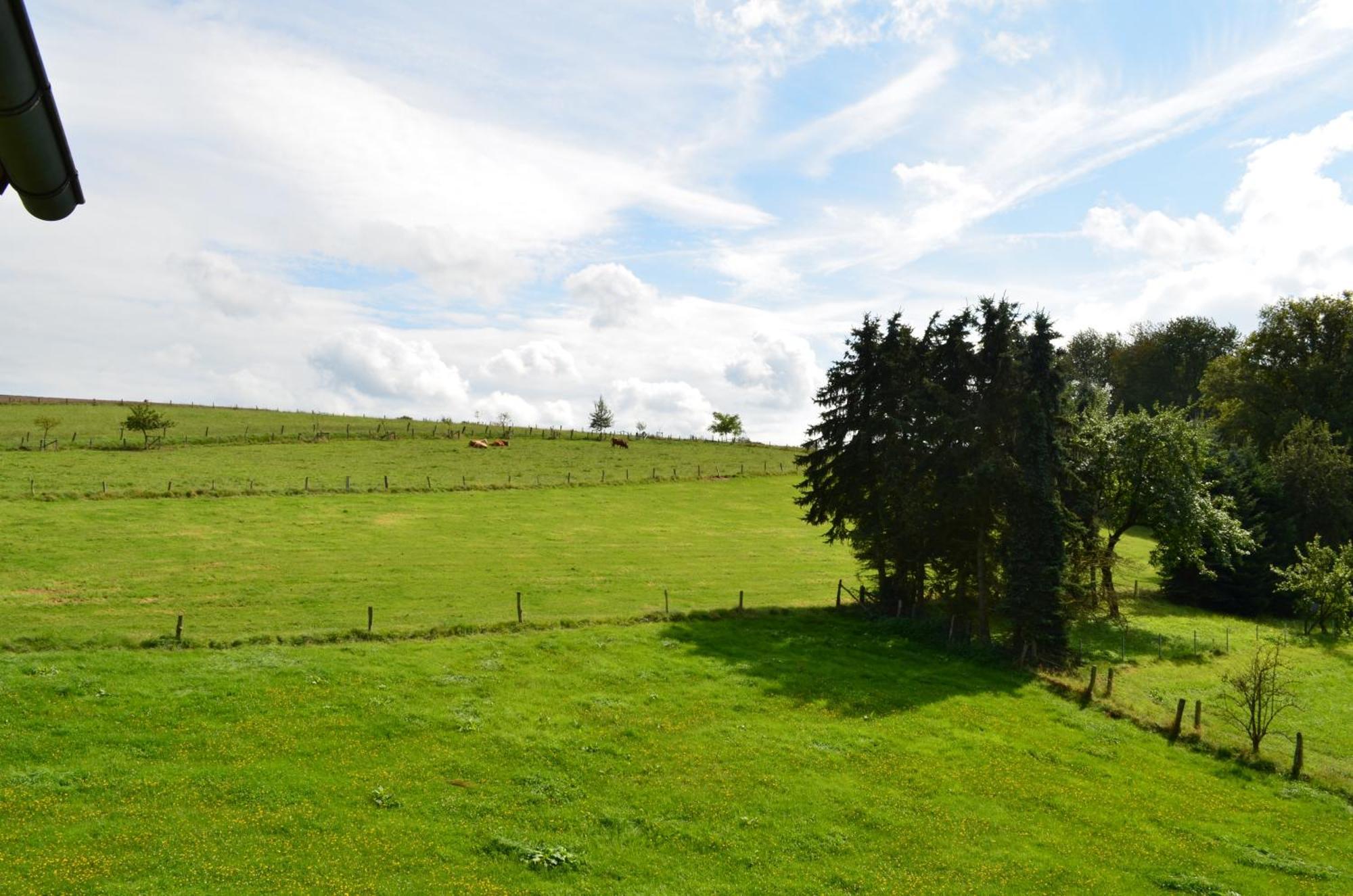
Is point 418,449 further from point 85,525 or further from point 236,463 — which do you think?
point 85,525

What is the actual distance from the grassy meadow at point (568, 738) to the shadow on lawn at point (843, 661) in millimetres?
234

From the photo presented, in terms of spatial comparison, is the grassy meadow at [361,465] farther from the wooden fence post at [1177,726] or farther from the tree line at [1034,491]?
the wooden fence post at [1177,726]

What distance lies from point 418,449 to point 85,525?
4251 cm

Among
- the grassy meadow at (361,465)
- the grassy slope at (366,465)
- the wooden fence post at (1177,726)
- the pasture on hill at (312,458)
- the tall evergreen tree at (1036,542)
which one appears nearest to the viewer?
the wooden fence post at (1177,726)

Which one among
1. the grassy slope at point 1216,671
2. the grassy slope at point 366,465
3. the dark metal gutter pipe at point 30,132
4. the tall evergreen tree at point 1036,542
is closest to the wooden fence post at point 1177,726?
the grassy slope at point 1216,671

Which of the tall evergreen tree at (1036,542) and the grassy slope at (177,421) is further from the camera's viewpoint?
the grassy slope at (177,421)

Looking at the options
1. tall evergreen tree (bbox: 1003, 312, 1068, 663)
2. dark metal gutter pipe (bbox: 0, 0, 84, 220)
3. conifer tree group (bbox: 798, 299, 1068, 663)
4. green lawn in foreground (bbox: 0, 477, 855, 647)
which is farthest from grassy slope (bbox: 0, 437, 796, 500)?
dark metal gutter pipe (bbox: 0, 0, 84, 220)

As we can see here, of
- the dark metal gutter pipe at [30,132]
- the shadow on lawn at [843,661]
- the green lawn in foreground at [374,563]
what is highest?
the dark metal gutter pipe at [30,132]

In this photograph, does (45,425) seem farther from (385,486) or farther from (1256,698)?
(1256,698)

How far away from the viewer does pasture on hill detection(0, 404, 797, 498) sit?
65.9m

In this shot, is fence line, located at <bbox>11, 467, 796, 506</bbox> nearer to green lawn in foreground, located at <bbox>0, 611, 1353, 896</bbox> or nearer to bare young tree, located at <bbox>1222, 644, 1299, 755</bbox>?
green lawn in foreground, located at <bbox>0, 611, 1353, 896</bbox>

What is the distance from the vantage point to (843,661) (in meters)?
39.3

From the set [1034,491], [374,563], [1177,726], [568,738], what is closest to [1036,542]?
[1034,491]

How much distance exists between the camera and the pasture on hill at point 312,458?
65.9m
